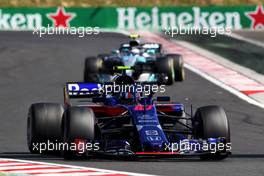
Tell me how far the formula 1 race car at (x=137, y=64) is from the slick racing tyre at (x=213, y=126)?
12226 mm

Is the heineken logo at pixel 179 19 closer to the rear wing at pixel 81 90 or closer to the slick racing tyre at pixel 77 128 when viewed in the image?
the rear wing at pixel 81 90

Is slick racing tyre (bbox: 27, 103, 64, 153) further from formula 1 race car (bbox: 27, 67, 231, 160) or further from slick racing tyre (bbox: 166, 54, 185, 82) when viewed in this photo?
slick racing tyre (bbox: 166, 54, 185, 82)

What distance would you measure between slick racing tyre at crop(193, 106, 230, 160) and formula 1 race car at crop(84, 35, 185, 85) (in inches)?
481

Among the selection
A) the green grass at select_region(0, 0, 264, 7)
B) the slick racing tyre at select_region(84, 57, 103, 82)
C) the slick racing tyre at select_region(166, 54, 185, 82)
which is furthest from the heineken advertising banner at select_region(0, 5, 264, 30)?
the slick racing tyre at select_region(84, 57, 103, 82)

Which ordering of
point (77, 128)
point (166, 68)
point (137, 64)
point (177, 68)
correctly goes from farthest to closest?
point (177, 68)
point (137, 64)
point (166, 68)
point (77, 128)

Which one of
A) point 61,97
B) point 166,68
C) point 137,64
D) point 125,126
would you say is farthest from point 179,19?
point 125,126

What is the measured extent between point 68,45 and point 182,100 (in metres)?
17.9

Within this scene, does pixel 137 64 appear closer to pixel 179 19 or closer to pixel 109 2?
pixel 179 19

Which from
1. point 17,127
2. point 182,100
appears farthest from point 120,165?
point 182,100

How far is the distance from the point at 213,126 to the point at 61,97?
10.4 metres

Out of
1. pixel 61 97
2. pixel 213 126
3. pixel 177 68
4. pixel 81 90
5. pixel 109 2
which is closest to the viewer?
pixel 213 126

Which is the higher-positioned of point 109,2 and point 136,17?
point 136,17

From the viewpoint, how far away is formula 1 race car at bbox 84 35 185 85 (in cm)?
2756

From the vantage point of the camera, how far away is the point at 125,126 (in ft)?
50.3
